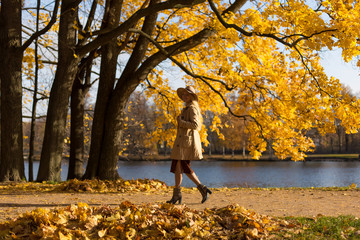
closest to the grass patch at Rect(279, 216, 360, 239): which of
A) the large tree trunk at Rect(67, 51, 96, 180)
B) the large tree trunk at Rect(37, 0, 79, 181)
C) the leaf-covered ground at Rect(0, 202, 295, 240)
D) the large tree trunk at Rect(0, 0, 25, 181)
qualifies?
the leaf-covered ground at Rect(0, 202, 295, 240)

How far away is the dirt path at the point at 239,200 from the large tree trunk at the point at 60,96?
2.17 meters

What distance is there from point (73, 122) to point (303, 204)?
864cm

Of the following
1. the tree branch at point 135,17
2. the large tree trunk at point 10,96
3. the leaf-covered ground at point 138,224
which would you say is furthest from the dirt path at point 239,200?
the tree branch at point 135,17

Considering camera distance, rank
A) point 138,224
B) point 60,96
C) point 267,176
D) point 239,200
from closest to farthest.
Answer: point 138,224 < point 239,200 < point 60,96 < point 267,176

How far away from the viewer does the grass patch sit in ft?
16.3

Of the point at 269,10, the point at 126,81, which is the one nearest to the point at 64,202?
the point at 126,81

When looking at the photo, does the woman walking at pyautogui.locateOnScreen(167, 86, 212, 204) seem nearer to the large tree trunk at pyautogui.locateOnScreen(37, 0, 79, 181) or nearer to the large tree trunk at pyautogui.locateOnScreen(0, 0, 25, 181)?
the large tree trunk at pyautogui.locateOnScreen(37, 0, 79, 181)

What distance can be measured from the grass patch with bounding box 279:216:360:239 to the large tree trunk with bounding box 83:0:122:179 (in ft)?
21.3

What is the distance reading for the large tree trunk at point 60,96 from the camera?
10680mm

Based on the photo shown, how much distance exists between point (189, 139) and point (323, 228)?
2570 millimetres

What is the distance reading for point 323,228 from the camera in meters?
5.21

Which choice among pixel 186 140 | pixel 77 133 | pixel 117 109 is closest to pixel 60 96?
pixel 117 109

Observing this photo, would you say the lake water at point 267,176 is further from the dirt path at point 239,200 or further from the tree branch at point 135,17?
the tree branch at point 135,17

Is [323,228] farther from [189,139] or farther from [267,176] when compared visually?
[267,176]
